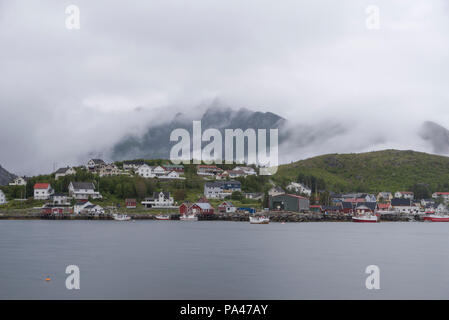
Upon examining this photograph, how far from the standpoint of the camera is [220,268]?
99.5 ft

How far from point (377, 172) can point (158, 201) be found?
10038 centimetres

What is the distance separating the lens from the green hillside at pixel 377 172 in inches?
5945

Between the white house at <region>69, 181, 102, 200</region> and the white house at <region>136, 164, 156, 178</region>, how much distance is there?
926 inches

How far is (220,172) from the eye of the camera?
142875mm

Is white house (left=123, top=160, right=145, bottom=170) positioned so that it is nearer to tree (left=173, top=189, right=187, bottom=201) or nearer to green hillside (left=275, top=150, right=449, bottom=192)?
tree (left=173, top=189, right=187, bottom=201)

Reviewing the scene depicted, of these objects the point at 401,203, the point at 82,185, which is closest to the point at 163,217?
the point at 82,185

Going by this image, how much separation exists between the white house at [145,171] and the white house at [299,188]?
37.6 meters

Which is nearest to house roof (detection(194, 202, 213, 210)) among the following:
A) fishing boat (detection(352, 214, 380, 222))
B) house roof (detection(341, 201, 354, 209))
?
fishing boat (detection(352, 214, 380, 222))

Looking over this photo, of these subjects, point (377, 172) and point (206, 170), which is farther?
point (377, 172)

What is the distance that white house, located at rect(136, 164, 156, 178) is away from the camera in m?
129

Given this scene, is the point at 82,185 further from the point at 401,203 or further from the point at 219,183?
the point at 401,203

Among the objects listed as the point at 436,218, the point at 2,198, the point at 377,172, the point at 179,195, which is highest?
the point at 377,172
